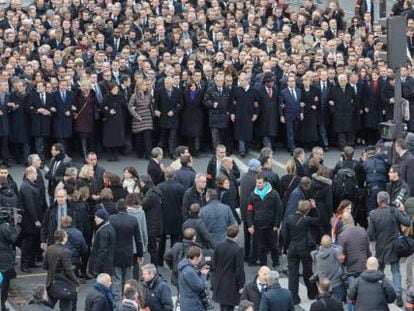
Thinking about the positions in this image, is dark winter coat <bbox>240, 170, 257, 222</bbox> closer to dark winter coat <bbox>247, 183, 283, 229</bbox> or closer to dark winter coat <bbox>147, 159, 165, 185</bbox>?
dark winter coat <bbox>247, 183, 283, 229</bbox>

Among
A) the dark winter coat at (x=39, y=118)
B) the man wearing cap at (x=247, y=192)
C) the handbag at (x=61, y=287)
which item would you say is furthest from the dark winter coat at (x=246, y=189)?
the dark winter coat at (x=39, y=118)

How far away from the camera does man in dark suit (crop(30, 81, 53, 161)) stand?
28.6m

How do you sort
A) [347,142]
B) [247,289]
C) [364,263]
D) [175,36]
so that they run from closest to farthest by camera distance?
[247,289] < [364,263] < [347,142] < [175,36]

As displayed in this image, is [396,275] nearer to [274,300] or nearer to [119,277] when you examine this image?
[274,300]

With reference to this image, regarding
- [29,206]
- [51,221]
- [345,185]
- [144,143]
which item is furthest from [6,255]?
[144,143]

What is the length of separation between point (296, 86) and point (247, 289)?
11.7 metres

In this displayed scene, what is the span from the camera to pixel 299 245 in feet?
69.3

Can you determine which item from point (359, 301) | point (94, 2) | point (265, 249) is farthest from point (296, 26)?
point (359, 301)

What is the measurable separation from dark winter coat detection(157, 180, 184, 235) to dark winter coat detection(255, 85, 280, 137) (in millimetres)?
7068

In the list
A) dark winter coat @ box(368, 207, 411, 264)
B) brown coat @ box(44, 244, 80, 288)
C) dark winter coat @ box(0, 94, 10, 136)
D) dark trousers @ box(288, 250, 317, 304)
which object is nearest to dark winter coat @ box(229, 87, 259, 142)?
dark winter coat @ box(0, 94, 10, 136)

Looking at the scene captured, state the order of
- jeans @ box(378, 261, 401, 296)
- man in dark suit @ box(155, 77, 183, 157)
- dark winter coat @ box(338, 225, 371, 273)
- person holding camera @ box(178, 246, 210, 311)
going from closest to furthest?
person holding camera @ box(178, 246, 210, 311)
dark winter coat @ box(338, 225, 371, 273)
jeans @ box(378, 261, 401, 296)
man in dark suit @ box(155, 77, 183, 157)

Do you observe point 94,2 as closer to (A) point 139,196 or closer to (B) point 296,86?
(B) point 296,86

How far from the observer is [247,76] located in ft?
96.7

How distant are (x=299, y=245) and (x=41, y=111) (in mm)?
9120
